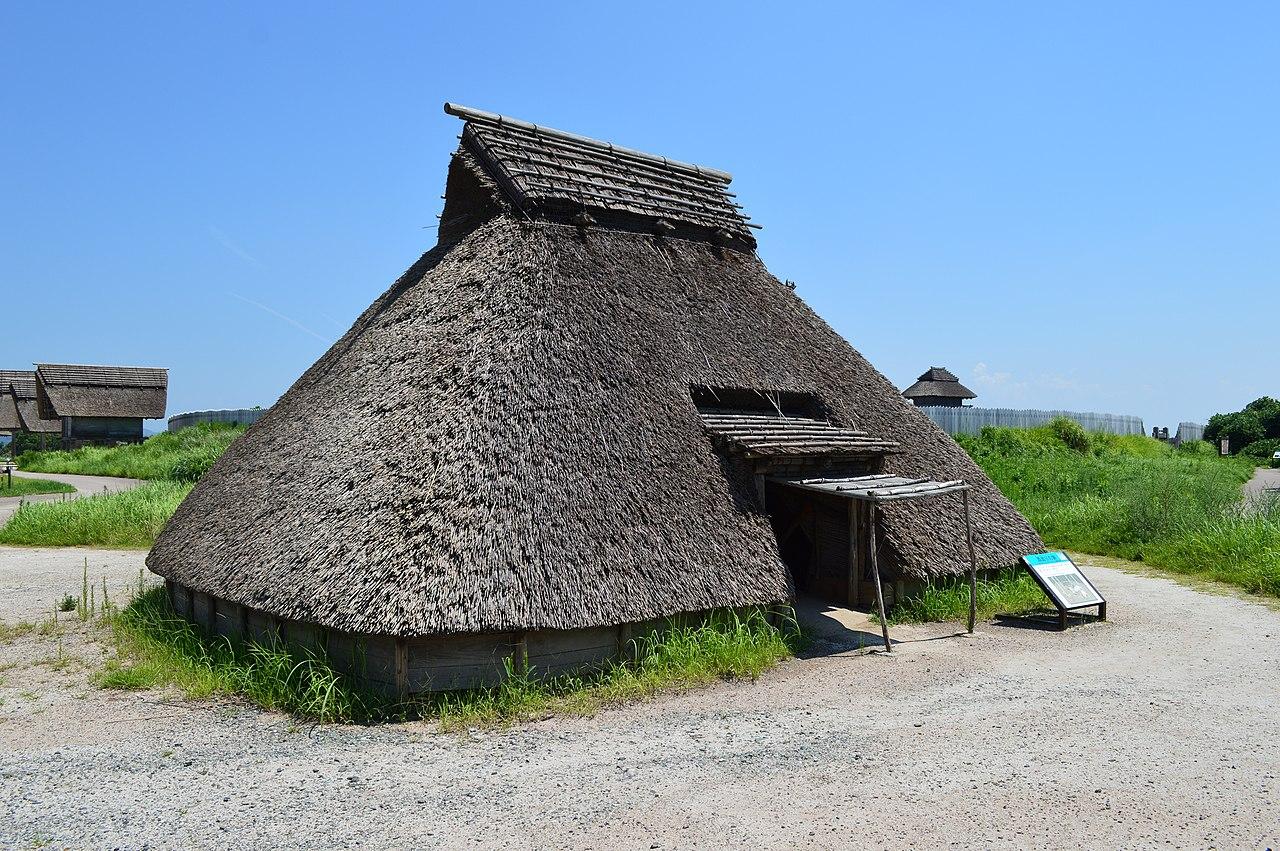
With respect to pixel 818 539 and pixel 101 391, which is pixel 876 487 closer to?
pixel 818 539

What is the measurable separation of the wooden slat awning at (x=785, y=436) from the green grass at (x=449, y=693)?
202 cm

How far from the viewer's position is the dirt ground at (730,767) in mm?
5383

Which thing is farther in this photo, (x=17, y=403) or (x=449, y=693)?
(x=17, y=403)

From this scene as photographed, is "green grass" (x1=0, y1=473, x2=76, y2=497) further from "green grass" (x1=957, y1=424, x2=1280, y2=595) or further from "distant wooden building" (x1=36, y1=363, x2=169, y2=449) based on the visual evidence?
"green grass" (x1=957, y1=424, x2=1280, y2=595)

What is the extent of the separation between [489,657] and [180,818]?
110 inches

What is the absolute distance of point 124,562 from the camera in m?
16.7

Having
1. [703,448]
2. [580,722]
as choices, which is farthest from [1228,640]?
[580,722]

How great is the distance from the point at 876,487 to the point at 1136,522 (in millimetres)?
10114

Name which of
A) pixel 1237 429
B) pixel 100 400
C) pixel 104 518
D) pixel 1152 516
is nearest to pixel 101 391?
pixel 100 400

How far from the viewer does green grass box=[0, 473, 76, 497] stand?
28172 millimetres

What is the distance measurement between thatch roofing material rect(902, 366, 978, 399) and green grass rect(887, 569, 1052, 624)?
29981 millimetres

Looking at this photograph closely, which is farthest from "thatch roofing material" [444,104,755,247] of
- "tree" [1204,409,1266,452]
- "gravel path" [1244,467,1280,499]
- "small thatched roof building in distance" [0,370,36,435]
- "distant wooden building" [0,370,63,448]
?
"small thatched roof building in distance" [0,370,36,435]

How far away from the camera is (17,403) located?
5422 centimetres

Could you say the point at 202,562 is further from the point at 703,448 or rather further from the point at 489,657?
the point at 703,448
